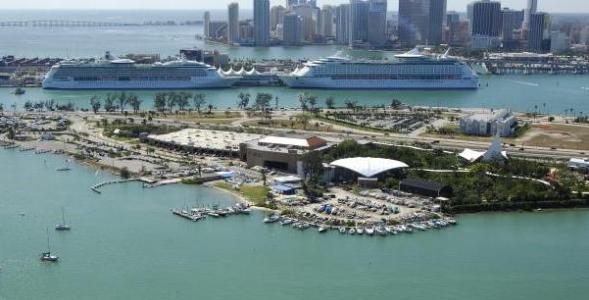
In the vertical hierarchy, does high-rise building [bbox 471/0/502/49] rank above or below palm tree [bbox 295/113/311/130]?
above

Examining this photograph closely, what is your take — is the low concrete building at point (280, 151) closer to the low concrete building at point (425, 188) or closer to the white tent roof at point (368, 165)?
the white tent roof at point (368, 165)

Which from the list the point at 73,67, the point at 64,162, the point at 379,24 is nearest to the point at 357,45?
the point at 379,24

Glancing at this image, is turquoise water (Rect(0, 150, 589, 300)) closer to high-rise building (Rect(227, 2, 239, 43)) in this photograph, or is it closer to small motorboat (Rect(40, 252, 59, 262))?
small motorboat (Rect(40, 252, 59, 262))

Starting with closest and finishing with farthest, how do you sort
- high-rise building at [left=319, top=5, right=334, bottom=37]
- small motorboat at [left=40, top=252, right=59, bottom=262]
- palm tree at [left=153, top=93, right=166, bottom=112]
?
small motorboat at [left=40, top=252, right=59, bottom=262] < palm tree at [left=153, top=93, right=166, bottom=112] < high-rise building at [left=319, top=5, right=334, bottom=37]

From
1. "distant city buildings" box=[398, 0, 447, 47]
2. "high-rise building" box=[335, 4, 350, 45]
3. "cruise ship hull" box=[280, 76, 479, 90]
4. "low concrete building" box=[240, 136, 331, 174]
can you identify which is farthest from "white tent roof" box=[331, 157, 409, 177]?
"high-rise building" box=[335, 4, 350, 45]

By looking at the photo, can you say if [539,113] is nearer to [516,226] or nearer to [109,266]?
[516,226]
